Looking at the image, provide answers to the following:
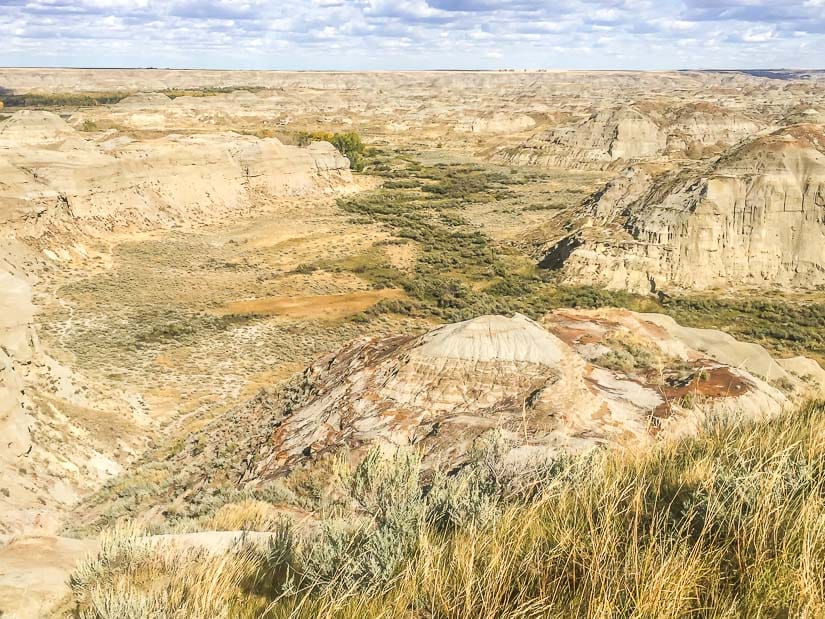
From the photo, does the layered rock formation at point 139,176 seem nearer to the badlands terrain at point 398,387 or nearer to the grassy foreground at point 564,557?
the badlands terrain at point 398,387

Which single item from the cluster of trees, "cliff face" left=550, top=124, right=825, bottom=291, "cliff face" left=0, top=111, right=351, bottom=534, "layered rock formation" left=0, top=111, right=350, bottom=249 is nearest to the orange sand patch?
"cliff face" left=0, top=111, right=351, bottom=534

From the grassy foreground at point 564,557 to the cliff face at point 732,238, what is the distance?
30945 mm

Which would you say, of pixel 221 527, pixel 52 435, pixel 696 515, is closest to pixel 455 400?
pixel 221 527

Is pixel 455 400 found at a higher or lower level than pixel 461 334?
lower

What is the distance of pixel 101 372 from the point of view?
20391 mm

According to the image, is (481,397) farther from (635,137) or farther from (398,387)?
(635,137)

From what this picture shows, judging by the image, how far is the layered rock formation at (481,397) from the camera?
1020 centimetres

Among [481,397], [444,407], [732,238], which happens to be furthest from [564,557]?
[732,238]

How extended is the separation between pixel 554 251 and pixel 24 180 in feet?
109

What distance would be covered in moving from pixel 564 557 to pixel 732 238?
119ft

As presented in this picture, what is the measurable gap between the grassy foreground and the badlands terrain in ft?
0.09

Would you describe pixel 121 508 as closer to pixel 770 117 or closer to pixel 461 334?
pixel 461 334

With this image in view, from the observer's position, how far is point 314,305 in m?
29.0

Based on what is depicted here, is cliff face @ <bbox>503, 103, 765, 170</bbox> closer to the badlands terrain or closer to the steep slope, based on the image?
the badlands terrain
